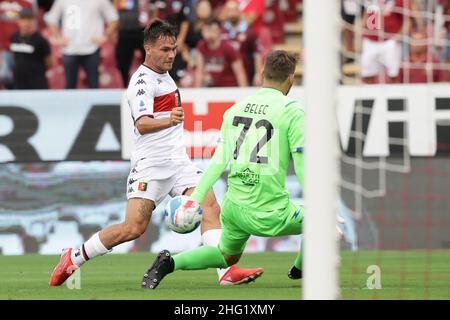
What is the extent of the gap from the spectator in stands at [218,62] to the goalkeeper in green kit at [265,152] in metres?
7.69

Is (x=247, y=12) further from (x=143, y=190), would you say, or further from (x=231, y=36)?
(x=143, y=190)

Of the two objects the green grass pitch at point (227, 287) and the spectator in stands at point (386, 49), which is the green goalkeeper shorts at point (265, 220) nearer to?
the green grass pitch at point (227, 287)

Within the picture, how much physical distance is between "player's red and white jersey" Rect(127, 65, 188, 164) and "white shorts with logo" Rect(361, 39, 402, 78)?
20.1 ft

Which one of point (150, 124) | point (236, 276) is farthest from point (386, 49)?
point (150, 124)

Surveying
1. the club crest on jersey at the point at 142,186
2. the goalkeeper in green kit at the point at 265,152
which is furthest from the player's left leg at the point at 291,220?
the club crest on jersey at the point at 142,186

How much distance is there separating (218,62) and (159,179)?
7.05 metres

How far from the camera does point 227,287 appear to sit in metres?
10.1

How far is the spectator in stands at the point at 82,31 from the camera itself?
17.2 metres

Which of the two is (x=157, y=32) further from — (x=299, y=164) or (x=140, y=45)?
(x=140, y=45)

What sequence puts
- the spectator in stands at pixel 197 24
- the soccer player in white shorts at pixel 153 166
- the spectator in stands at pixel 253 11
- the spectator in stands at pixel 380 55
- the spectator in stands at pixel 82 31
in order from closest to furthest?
the soccer player in white shorts at pixel 153 166, the spectator in stands at pixel 380 55, the spectator in stands at pixel 82 31, the spectator in stands at pixel 197 24, the spectator in stands at pixel 253 11

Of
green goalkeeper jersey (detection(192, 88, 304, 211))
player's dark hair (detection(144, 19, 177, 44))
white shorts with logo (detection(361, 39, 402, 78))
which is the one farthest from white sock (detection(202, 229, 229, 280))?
white shorts with logo (detection(361, 39, 402, 78))

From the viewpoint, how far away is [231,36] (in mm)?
17531

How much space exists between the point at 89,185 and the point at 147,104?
544 cm
